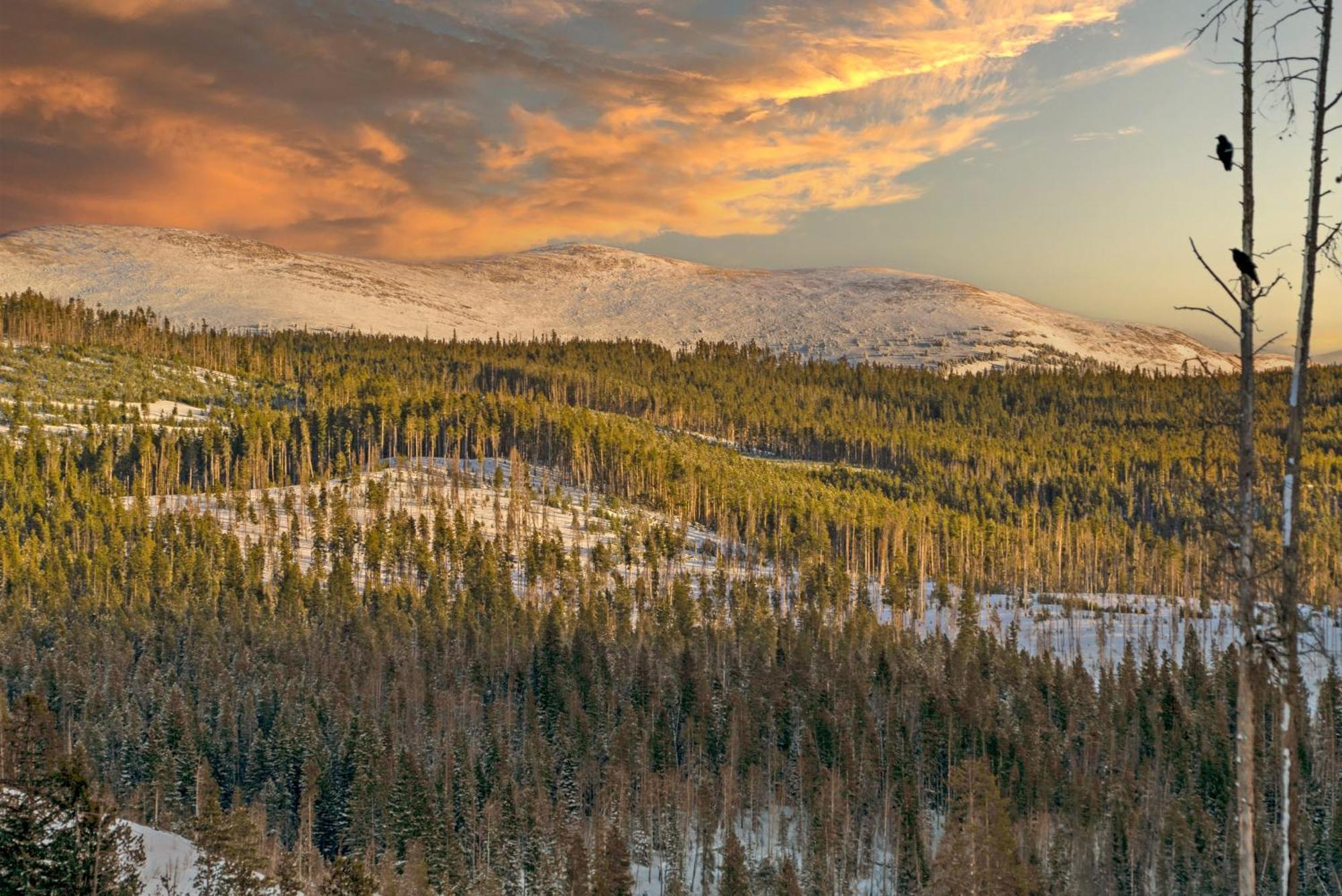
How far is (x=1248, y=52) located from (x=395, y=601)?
142250 millimetres

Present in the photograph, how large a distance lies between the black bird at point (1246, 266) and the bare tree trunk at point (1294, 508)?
2.41 ft

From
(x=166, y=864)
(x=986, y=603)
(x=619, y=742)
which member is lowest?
(x=986, y=603)

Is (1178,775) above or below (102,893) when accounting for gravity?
below

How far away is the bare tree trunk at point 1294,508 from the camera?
1399 centimetres

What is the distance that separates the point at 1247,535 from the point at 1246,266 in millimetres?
3642

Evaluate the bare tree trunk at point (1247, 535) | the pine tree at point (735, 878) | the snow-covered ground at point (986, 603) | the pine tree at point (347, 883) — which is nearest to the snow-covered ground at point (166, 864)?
the pine tree at point (347, 883)

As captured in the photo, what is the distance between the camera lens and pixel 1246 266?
49.3 feet

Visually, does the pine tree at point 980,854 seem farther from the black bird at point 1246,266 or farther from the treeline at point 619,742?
the black bird at point 1246,266

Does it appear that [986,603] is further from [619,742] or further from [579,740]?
[619,742]

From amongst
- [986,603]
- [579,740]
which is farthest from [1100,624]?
[579,740]

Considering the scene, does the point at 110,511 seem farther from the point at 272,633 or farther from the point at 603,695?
the point at 603,695

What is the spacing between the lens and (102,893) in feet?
129

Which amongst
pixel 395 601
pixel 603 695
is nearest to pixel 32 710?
A: pixel 603 695

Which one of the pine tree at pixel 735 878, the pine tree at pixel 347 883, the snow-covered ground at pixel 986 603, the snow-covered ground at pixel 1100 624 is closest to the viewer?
the pine tree at pixel 347 883
